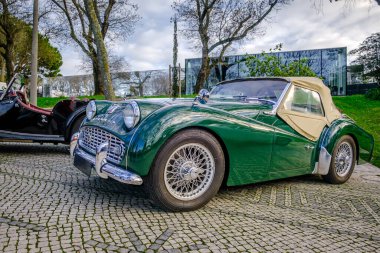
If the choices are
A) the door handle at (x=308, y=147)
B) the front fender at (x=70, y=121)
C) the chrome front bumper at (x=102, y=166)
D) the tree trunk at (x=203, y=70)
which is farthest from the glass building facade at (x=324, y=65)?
the chrome front bumper at (x=102, y=166)

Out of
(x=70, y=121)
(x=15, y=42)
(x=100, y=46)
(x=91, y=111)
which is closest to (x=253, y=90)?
(x=91, y=111)

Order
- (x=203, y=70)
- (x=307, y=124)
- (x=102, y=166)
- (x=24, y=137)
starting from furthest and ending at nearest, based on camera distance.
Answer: (x=203, y=70) → (x=24, y=137) → (x=307, y=124) → (x=102, y=166)

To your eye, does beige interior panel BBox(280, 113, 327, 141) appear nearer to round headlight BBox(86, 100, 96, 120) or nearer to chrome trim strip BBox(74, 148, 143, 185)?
chrome trim strip BBox(74, 148, 143, 185)

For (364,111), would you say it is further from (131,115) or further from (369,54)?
(369,54)

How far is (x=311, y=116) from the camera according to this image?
4184 mm

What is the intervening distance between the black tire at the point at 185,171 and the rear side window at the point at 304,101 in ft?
4.45

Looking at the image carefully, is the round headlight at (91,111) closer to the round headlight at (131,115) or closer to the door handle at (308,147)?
the round headlight at (131,115)

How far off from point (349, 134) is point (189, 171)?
2827mm

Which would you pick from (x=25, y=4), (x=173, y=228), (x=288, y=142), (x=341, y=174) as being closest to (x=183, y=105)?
(x=173, y=228)

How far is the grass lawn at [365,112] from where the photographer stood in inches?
398

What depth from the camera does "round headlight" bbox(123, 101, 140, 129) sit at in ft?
9.74

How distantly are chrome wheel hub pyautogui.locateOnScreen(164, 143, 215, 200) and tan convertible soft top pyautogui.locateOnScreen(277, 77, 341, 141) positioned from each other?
4.04 feet

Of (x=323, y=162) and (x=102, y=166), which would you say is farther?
(x=323, y=162)

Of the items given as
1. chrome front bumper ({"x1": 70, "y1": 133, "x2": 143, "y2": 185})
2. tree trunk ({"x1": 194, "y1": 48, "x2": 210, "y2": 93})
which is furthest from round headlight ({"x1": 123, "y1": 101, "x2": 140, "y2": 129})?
tree trunk ({"x1": 194, "y1": 48, "x2": 210, "y2": 93})
